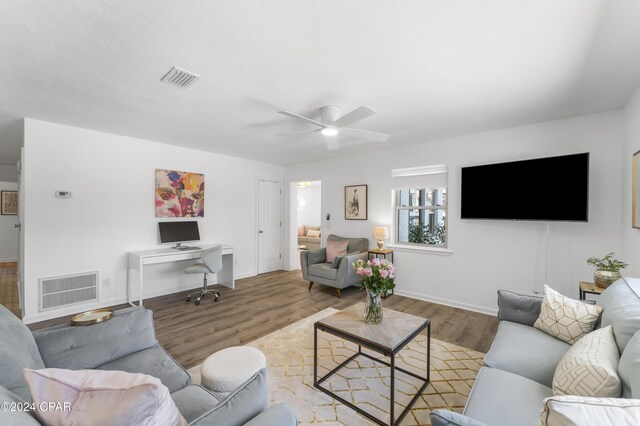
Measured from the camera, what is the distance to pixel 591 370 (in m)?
1.18

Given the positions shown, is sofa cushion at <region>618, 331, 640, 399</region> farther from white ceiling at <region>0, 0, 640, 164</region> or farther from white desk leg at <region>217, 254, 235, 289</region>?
white desk leg at <region>217, 254, 235, 289</region>

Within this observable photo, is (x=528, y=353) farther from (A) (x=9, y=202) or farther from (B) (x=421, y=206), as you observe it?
(A) (x=9, y=202)

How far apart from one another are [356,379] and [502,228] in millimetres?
2736

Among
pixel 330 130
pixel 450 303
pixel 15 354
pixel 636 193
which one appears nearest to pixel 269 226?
pixel 330 130

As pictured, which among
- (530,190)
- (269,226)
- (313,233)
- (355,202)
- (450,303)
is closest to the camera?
(530,190)

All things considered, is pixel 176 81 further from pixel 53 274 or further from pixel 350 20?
pixel 53 274

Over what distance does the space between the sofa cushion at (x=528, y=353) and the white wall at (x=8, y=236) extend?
9.96 meters

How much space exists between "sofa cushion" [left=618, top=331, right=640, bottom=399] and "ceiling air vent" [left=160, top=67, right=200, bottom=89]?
116 inches

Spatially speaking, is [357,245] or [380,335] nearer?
[380,335]

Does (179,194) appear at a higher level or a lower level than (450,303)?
higher

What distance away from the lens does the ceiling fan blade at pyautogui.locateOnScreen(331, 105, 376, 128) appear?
2309 mm

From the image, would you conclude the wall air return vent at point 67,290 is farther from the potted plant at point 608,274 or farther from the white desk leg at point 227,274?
the potted plant at point 608,274

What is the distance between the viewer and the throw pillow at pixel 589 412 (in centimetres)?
67

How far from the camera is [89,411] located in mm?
724
